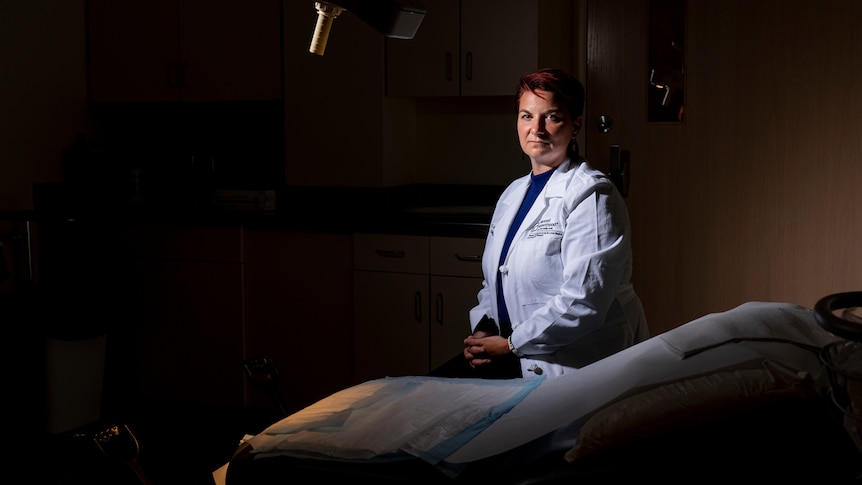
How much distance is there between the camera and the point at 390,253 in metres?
3.28

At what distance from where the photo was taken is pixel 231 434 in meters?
3.37

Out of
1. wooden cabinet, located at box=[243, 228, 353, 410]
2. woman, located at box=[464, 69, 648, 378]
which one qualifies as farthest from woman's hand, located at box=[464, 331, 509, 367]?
wooden cabinet, located at box=[243, 228, 353, 410]

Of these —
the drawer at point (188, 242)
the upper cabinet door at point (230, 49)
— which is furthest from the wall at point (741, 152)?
the drawer at point (188, 242)

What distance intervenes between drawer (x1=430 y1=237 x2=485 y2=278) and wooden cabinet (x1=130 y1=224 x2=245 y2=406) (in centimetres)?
85

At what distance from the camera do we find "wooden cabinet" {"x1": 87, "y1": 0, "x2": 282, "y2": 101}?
12.1 feet

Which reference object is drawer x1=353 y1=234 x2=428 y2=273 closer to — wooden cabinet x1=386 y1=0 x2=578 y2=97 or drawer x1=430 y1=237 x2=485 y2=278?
drawer x1=430 y1=237 x2=485 y2=278

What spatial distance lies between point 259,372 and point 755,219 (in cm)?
239

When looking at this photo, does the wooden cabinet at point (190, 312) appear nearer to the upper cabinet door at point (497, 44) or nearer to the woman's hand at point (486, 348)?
the upper cabinet door at point (497, 44)

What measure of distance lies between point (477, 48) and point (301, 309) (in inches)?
48.5

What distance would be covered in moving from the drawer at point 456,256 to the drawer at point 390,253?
4 cm

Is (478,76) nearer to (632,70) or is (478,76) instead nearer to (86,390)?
(632,70)

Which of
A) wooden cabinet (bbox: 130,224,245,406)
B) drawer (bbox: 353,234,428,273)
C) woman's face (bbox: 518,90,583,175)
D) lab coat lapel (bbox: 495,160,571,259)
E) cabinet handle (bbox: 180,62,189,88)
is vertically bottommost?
wooden cabinet (bbox: 130,224,245,406)

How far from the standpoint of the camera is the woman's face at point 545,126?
6.69ft

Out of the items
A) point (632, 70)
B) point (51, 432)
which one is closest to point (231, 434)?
point (51, 432)
